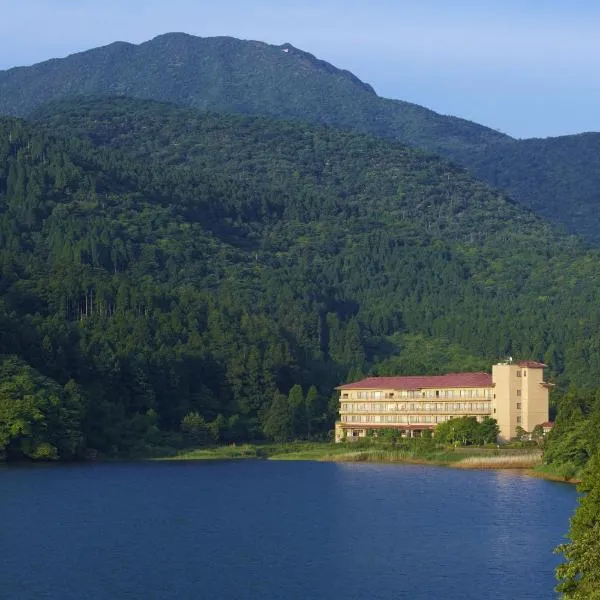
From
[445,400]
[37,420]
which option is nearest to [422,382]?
[445,400]

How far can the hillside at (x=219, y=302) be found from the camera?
99.7 m

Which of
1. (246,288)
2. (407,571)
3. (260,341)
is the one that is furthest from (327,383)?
(407,571)

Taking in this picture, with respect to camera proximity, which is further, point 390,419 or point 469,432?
point 390,419

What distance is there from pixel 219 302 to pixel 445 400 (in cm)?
3148

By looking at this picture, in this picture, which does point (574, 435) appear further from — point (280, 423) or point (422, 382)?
point (280, 423)

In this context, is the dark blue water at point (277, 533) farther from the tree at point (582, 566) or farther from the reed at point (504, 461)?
the tree at point (582, 566)

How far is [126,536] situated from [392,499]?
47.9ft

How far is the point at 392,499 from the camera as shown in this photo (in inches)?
2761

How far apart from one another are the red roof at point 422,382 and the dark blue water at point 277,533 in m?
17.8

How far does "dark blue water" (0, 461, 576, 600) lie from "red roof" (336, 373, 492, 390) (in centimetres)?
1780

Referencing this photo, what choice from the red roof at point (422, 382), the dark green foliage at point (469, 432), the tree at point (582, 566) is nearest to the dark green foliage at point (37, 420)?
the dark green foliage at point (469, 432)

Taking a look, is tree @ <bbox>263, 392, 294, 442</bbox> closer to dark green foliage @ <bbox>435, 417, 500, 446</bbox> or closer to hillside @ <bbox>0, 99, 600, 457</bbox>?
hillside @ <bbox>0, 99, 600, 457</bbox>

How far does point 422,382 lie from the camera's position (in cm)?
10400

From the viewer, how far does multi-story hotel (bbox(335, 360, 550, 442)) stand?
3831 inches
